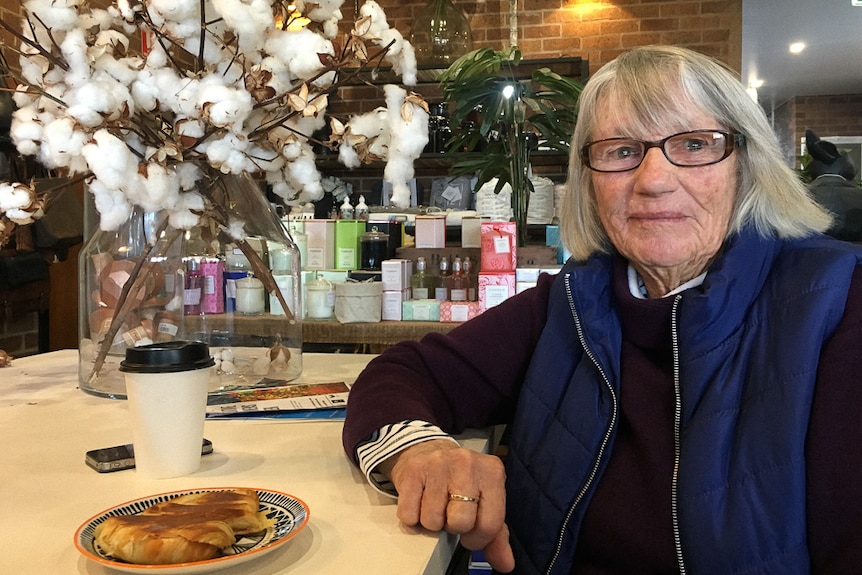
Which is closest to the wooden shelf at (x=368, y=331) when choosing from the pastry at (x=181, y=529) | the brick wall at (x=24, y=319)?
the brick wall at (x=24, y=319)

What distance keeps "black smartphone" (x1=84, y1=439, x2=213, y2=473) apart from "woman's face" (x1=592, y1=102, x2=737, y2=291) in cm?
70

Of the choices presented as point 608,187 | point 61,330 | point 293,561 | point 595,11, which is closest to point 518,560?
point 293,561

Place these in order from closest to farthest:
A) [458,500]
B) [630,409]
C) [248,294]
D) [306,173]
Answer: [458,500]
[630,409]
[306,173]
[248,294]

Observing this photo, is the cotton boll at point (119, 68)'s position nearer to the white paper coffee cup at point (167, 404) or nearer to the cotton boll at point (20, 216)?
the cotton boll at point (20, 216)

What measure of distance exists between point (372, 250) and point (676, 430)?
7.60 feet

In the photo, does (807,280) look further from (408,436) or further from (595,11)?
(595,11)

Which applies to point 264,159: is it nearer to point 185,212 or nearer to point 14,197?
point 185,212

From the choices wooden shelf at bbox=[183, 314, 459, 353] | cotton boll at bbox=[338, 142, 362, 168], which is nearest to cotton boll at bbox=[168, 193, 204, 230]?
cotton boll at bbox=[338, 142, 362, 168]

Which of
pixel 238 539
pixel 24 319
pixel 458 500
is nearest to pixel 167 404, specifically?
pixel 238 539

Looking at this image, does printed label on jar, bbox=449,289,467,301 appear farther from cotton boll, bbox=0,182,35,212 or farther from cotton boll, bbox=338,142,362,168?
cotton boll, bbox=0,182,35,212

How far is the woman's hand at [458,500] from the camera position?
2.54 feet

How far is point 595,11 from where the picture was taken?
4.63 meters

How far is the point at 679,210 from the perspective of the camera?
1.10 meters

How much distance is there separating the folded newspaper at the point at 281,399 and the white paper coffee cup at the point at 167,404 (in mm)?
277
